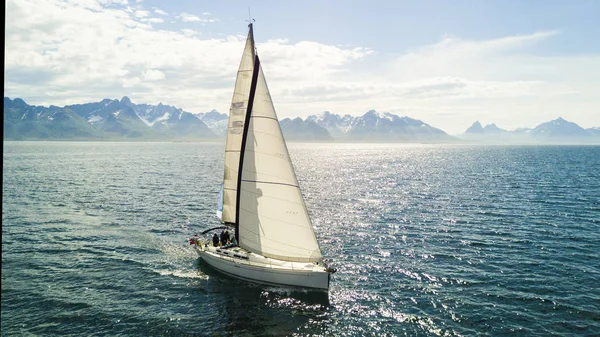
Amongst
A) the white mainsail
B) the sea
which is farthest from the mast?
Result: the sea

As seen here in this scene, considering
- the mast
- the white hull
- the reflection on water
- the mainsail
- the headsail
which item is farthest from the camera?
the headsail

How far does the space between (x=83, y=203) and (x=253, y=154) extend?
2075 inches

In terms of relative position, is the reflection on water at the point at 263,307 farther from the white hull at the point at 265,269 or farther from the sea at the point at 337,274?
the white hull at the point at 265,269

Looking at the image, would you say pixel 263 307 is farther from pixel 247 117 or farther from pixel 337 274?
pixel 247 117

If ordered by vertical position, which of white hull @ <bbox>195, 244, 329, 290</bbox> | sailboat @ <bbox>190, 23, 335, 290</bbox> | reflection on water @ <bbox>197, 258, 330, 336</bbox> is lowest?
reflection on water @ <bbox>197, 258, 330, 336</bbox>

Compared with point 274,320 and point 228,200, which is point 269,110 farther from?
point 274,320

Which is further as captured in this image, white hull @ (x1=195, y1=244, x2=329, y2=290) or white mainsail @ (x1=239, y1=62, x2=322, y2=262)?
white hull @ (x1=195, y1=244, x2=329, y2=290)

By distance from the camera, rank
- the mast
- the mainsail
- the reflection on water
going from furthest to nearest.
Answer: the mainsail → the mast → the reflection on water

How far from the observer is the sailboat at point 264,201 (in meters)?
35.3

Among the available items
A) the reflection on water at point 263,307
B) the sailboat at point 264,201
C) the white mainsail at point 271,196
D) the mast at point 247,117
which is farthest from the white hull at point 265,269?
the mast at point 247,117

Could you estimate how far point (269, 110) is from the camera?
35.1 meters

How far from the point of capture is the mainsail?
116ft

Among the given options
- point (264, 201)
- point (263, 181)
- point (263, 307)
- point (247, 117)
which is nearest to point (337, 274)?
point (263, 307)

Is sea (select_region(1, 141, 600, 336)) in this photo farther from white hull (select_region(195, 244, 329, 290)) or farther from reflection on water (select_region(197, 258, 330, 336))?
white hull (select_region(195, 244, 329, 290))
